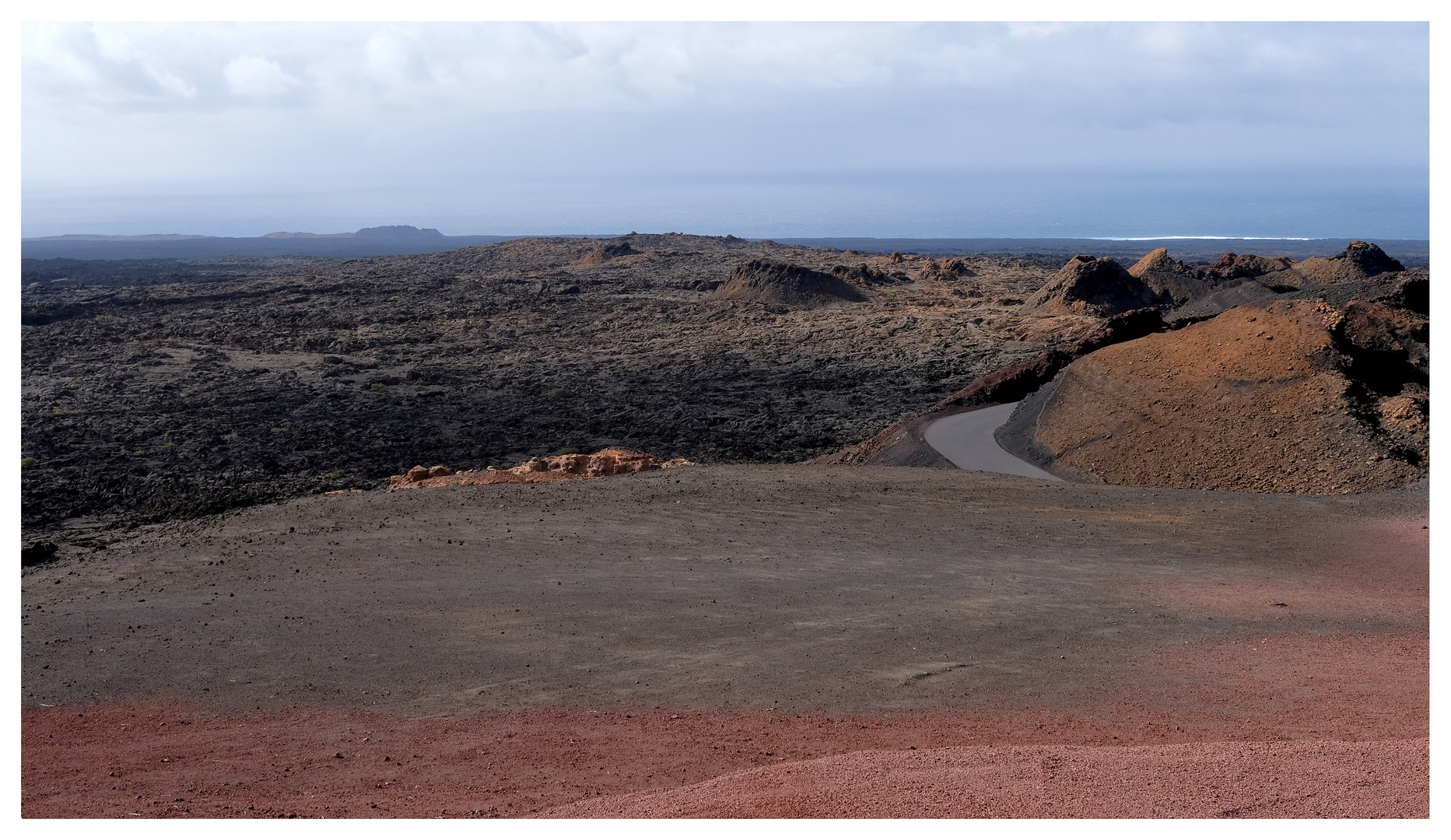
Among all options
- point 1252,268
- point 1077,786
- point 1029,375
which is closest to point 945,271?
point 1252,268

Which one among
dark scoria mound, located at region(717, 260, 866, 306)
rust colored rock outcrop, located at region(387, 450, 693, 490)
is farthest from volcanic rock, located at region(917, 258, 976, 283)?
rust colored rock outcrop, located at region(387, 450, 693, 490)

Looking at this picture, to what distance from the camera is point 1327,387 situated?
19062 millimetres

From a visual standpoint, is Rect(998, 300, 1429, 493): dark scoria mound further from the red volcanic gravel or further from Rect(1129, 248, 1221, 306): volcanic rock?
Rect(1129, 248, 1221, 306): volcanic rock

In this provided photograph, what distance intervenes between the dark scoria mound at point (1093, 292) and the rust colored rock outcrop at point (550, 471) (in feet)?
106

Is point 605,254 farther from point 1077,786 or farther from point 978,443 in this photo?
point 1077,786

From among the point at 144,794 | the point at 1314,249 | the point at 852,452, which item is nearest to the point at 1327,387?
the point at 852,452

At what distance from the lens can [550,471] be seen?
1981 cm

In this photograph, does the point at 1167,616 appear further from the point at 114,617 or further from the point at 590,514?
the point at 114,617

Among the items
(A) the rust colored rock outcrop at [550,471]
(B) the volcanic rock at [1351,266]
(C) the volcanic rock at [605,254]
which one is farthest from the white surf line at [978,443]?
(C) the volcanic rock at [605,254]

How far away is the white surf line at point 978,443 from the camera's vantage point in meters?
20.3

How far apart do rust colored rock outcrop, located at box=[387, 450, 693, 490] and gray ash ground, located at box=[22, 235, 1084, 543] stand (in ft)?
9.32

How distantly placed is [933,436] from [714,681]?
48.6ft

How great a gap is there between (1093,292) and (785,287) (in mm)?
17213

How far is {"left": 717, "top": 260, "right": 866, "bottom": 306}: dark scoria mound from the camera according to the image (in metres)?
56.6
